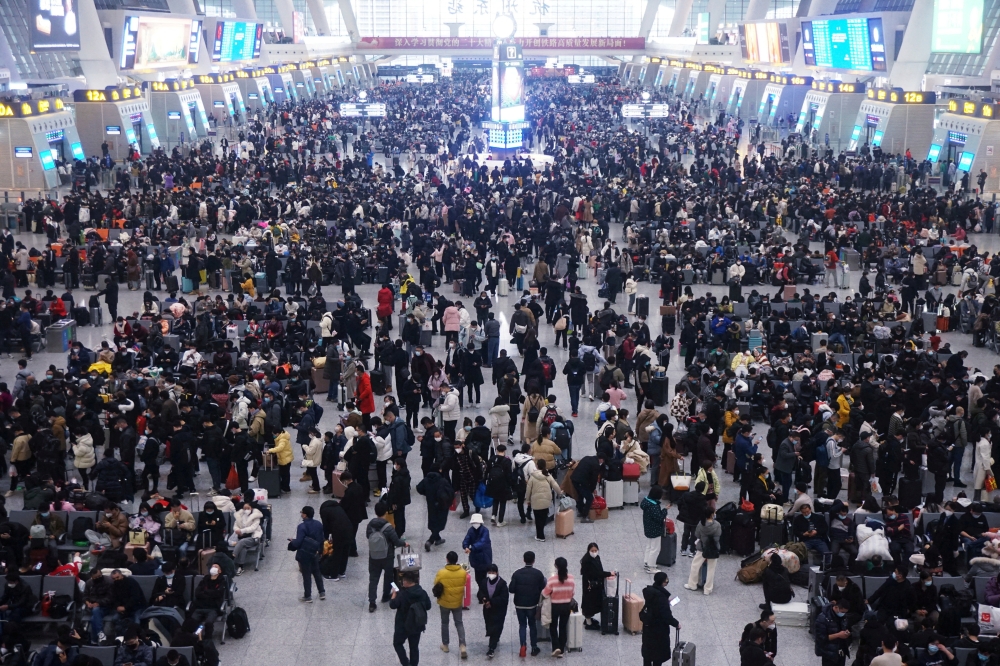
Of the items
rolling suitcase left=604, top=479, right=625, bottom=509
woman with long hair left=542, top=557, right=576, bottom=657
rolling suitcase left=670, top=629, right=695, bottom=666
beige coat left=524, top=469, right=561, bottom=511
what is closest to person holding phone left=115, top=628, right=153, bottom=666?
woman with long hair left=542, top=557, right=576, bottom=657

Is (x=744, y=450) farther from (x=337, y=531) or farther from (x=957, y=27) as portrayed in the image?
(x=957, y=27)

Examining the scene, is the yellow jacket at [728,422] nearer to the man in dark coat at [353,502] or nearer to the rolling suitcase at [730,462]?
the rolling suitcase at [730,462]

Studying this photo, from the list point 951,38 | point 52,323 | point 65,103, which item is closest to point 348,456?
point 52,323

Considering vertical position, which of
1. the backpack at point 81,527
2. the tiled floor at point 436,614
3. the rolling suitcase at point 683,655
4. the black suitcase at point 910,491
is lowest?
the tiled floor at point 436,614


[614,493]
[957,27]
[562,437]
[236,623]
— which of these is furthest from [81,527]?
[957,27]

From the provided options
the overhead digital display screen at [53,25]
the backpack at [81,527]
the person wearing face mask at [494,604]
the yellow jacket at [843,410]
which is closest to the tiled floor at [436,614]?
the person wearing face mask at [494,604]

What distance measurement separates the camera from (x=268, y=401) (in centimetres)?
1579

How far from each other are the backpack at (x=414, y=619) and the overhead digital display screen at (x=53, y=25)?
40.9 metres

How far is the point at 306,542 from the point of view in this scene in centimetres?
1191

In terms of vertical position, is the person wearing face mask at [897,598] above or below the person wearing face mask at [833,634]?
above

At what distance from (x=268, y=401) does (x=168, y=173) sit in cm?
2669

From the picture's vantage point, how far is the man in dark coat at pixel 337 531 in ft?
41.0

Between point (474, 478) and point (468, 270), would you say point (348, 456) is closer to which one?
point (474, 478)

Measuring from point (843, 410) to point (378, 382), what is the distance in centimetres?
661
